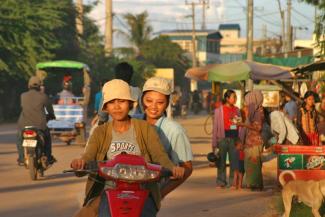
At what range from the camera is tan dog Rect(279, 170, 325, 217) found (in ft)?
34.1

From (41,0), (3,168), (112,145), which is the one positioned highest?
(41,0)

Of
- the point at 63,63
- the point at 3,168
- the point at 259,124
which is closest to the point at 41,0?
the point at 63,63

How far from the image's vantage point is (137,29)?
8125 centimetres

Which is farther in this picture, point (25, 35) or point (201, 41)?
point (201, 41)

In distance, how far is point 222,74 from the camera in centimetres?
2033

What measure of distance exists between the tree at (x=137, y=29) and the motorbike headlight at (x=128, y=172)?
7558 centimetres

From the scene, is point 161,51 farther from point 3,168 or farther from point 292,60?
point 3,168

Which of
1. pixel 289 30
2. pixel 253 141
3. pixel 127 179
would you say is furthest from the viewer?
pixel 289 30

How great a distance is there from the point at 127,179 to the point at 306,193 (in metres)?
5.29

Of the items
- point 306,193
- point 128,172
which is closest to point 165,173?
point 128,172

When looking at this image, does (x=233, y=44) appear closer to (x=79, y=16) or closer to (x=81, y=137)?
(x=79, y=16)

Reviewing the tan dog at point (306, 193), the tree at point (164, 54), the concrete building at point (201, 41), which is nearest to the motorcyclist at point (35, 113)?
the tan dog at point (306, 193)

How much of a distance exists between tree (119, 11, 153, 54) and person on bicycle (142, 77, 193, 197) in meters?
74.5

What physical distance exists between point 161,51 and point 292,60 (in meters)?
50.1
